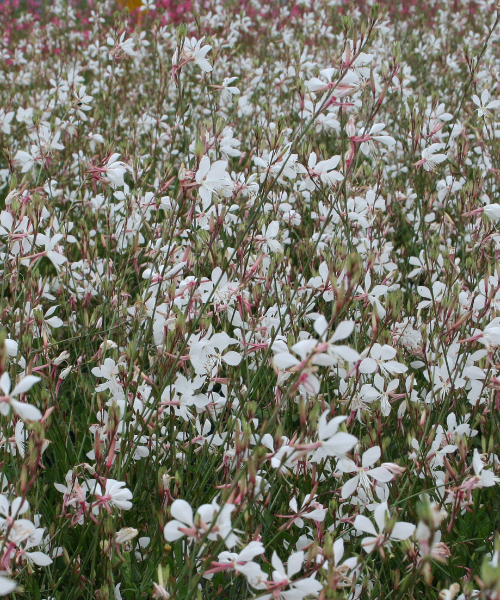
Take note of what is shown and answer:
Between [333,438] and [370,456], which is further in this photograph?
[370,456]

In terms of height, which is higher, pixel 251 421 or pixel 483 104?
pixel 483 104

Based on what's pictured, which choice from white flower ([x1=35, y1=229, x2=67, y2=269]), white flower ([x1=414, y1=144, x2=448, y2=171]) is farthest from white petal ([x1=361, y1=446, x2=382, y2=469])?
white flower ([x1=414, y1=144, x2=448, y2=171])

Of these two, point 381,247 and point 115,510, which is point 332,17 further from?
point 115,510

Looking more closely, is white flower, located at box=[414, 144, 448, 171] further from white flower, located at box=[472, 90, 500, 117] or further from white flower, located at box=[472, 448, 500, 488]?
white flower, located at box=[472, 448, 500, 488]

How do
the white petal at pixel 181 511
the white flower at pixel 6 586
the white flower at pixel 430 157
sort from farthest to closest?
1. the white flower at pixel 430 157
2. the white petal at pixel 181 511
3. the white flower at pixel 6 586

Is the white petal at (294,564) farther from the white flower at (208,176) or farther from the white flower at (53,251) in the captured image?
the white flower at (53,251)

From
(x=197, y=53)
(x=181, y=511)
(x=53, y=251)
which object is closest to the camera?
(x=181, y=511)

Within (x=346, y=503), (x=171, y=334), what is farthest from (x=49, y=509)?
(x=346, y=503)

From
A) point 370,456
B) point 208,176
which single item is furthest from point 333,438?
point 208,176

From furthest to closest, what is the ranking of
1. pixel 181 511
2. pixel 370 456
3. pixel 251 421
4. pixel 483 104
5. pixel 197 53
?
pixel 483 104, pixel 197 53, pixel 251 421, pixel 370 456, pixel 181 511

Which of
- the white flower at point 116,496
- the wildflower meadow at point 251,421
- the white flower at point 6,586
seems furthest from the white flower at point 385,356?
the white flower at point 6,586

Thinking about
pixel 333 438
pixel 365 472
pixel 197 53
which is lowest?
pixel 365 472

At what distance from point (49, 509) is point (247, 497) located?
92 centimetres

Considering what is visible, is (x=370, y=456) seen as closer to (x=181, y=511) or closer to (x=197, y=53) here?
(x=181, y=511)
